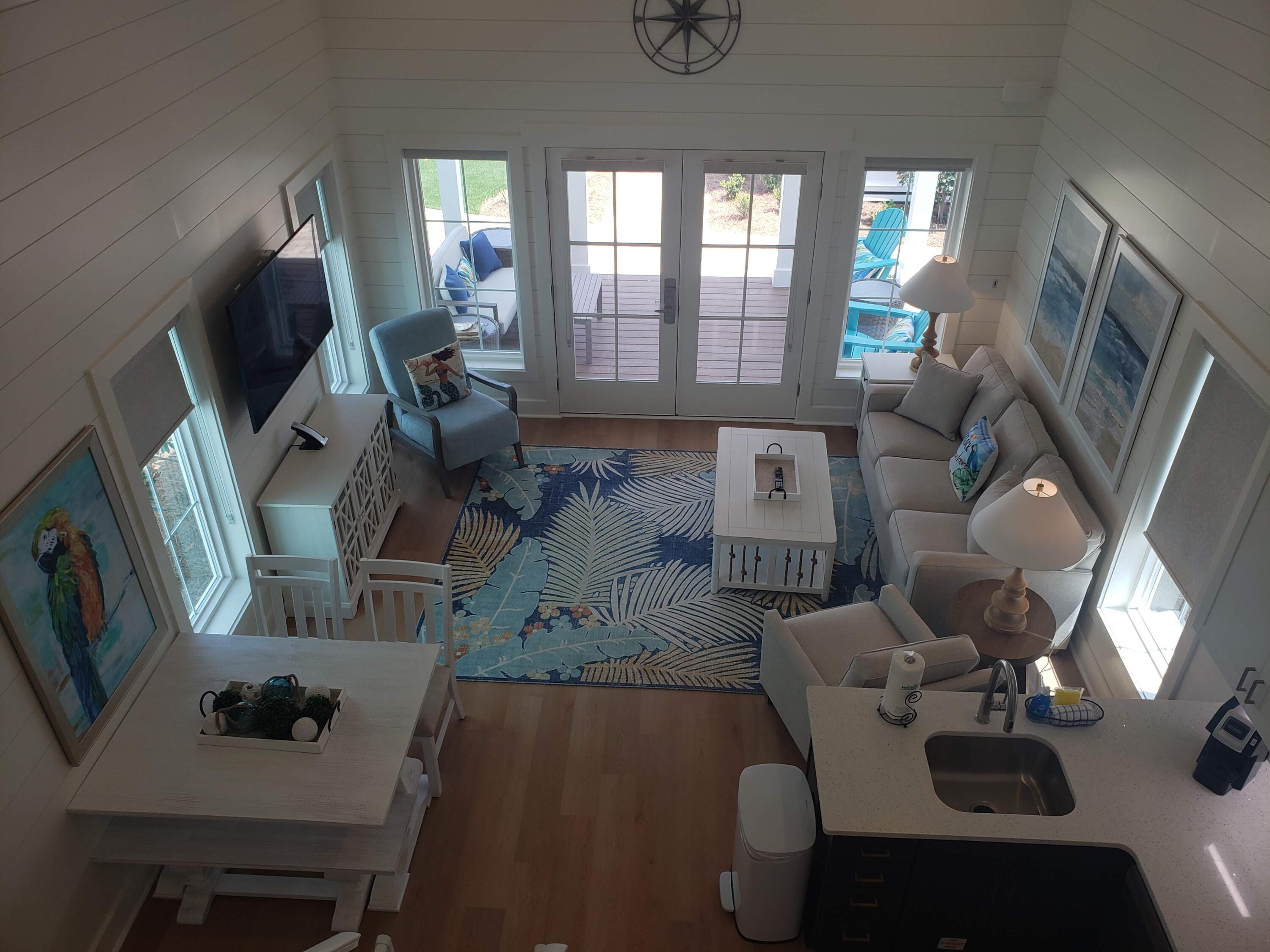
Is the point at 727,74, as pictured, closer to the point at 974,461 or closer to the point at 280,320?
the point at 974,461

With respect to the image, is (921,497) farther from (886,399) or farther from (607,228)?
(607,228)

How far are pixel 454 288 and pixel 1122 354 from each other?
4.09m

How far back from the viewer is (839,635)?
411 centimetres

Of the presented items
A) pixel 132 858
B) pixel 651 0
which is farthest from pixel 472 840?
pixel 651 0

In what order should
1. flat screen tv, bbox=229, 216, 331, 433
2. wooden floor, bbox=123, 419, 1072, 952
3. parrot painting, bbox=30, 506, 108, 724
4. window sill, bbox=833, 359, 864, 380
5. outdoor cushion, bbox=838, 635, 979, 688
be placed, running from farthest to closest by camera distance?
window sill, bbox=833, 359, 864, 380
flat screen tv, bbox=229, 216, 331, 433
outdoor cushion, bbox=838, 635, 979, 688
wooden floor, bbox=123, 419, 1072, 952
parrot painting, bbox=30, 506, 108, 724

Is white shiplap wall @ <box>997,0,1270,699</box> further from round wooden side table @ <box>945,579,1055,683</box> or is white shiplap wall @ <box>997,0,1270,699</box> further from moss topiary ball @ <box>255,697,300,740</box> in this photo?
moss topiary ball @ <box>255,697,300,740</box>

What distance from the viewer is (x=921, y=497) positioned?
5.03 metres

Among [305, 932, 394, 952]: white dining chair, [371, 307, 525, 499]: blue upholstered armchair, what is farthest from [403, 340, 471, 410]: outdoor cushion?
[305, 932, 394, 952]: white dining chair

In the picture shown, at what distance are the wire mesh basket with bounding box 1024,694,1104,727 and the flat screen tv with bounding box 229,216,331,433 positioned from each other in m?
3.49

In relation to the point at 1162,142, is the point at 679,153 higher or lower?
lower

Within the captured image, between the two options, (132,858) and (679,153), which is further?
(679,153)

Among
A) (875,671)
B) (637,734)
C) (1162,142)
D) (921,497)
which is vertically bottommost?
(637,734)

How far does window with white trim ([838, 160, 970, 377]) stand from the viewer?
5730 mm

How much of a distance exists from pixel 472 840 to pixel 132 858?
1.23 m
